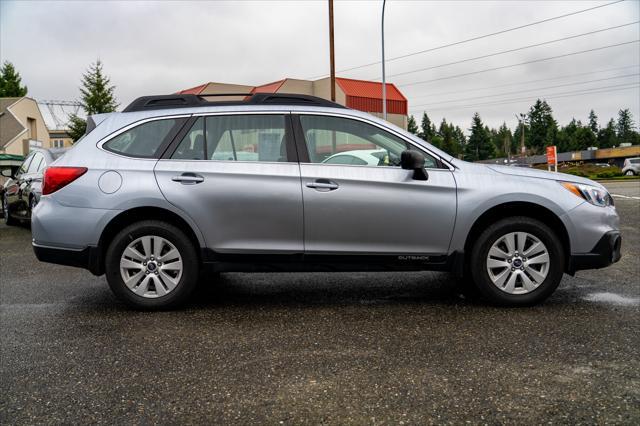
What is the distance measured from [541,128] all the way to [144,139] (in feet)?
464

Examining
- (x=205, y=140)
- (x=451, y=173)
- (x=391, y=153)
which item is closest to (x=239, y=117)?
(x=205, y=140)

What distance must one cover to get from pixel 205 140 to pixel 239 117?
37 centimetres

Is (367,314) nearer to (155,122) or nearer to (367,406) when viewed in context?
(367,406)

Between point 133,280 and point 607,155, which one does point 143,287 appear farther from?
point 607,155

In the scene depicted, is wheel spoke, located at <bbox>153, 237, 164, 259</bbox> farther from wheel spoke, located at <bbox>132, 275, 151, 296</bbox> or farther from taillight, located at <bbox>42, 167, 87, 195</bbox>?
taillight, located at <bbox>42, 167, 87, 195</bbox>

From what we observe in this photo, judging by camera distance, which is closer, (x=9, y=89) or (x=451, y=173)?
(x=451, y=173)

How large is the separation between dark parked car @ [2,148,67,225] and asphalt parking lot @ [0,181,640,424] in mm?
5292

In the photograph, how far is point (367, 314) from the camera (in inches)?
187

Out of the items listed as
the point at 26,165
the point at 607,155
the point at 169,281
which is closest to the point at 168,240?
the point at 169,281

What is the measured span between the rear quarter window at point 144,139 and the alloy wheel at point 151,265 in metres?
0.77

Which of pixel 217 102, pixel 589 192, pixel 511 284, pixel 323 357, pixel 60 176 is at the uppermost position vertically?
pixel 217 102

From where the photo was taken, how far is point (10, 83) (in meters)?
74.8

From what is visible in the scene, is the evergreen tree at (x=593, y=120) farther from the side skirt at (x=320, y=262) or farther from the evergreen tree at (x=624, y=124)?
the side skirt at (x=320, y=262)

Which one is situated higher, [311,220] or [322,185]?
[322,185]
